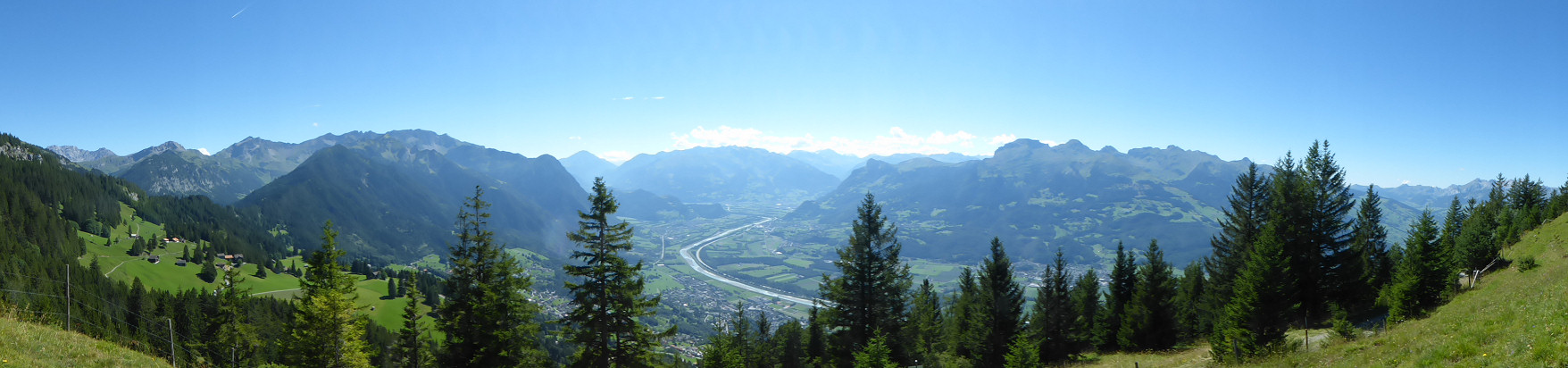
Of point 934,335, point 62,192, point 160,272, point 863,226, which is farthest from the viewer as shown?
point 62,192

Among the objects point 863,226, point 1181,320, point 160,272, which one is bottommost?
point 160,272

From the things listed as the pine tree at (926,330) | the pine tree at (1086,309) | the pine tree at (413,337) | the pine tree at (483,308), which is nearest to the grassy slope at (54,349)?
the pine tree at (483,308)

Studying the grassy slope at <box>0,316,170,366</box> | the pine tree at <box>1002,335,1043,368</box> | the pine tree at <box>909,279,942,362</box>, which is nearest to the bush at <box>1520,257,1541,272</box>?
the pine tree at <box>1002,335,1043,368</box>

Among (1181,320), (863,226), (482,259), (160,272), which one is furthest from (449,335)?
(160,272)

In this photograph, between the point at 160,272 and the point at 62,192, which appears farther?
the point at 62,192

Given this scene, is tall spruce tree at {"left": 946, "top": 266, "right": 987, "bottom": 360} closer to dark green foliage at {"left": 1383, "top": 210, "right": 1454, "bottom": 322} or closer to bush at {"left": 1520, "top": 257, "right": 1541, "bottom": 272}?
dark green foliage at {"left": 1383, "top": 210, "right": 1454, "bottom": 322}

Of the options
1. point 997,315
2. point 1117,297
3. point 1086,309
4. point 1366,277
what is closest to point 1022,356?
point 997,315

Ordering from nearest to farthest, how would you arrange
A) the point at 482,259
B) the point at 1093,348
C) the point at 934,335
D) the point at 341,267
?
1. the point at 482,259
2. the point at 341,267
3. the point at 1093,348
4. the point at 934,335

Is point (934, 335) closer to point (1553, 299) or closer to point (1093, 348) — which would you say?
point (1093, 348)
